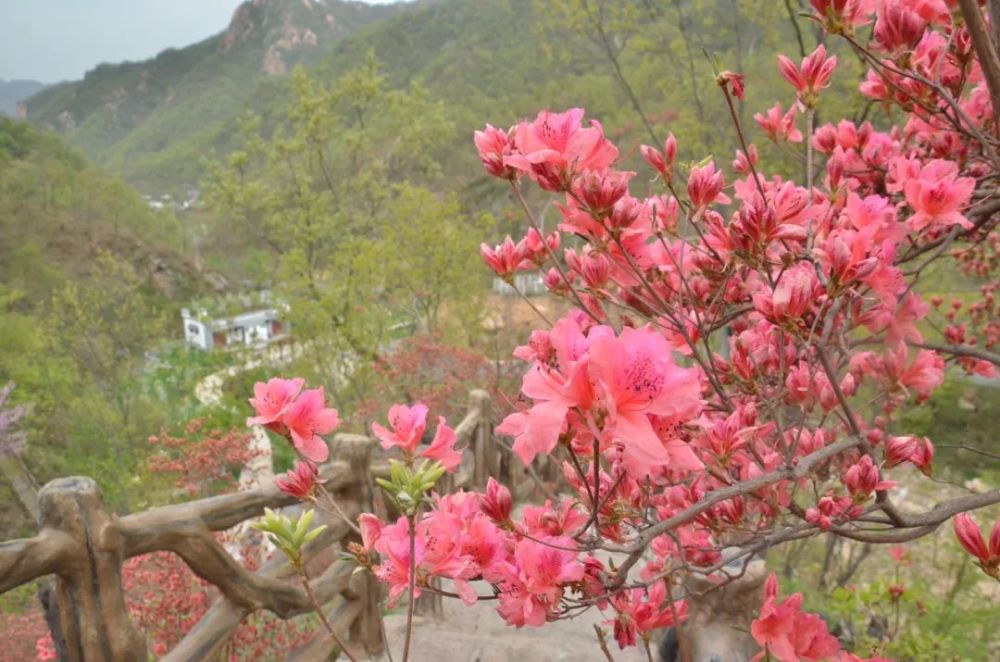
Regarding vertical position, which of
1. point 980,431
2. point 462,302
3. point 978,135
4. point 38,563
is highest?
point 978,135

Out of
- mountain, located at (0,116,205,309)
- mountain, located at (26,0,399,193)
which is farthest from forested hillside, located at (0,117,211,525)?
mountain, located at (26,0,399,193)

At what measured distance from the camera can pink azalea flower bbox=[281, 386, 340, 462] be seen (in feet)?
3.71

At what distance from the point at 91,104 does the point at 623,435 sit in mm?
92938

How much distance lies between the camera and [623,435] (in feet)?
2.26

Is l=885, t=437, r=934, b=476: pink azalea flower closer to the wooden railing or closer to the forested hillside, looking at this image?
the wooden railing

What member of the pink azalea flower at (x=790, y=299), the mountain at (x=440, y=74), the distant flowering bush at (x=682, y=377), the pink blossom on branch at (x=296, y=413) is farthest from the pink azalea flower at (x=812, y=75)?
the pink blossom on branch at (x=296, y=413)

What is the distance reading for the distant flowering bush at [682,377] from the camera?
0.77 m

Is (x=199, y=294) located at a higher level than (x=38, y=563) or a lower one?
lower

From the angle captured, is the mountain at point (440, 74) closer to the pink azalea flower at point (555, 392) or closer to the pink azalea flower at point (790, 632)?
the pink azalea flower at point (555, 392)

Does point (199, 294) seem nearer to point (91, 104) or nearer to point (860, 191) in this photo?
point (860, 191)

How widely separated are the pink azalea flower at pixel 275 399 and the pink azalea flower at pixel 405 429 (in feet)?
0.52

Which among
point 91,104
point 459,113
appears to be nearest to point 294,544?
point 459,113

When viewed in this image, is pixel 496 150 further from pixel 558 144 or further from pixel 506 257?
pixel 506 257

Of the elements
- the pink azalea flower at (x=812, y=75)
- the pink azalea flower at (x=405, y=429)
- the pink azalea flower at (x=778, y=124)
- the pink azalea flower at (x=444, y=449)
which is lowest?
the pink azalea flower at (x=444, y=449)
